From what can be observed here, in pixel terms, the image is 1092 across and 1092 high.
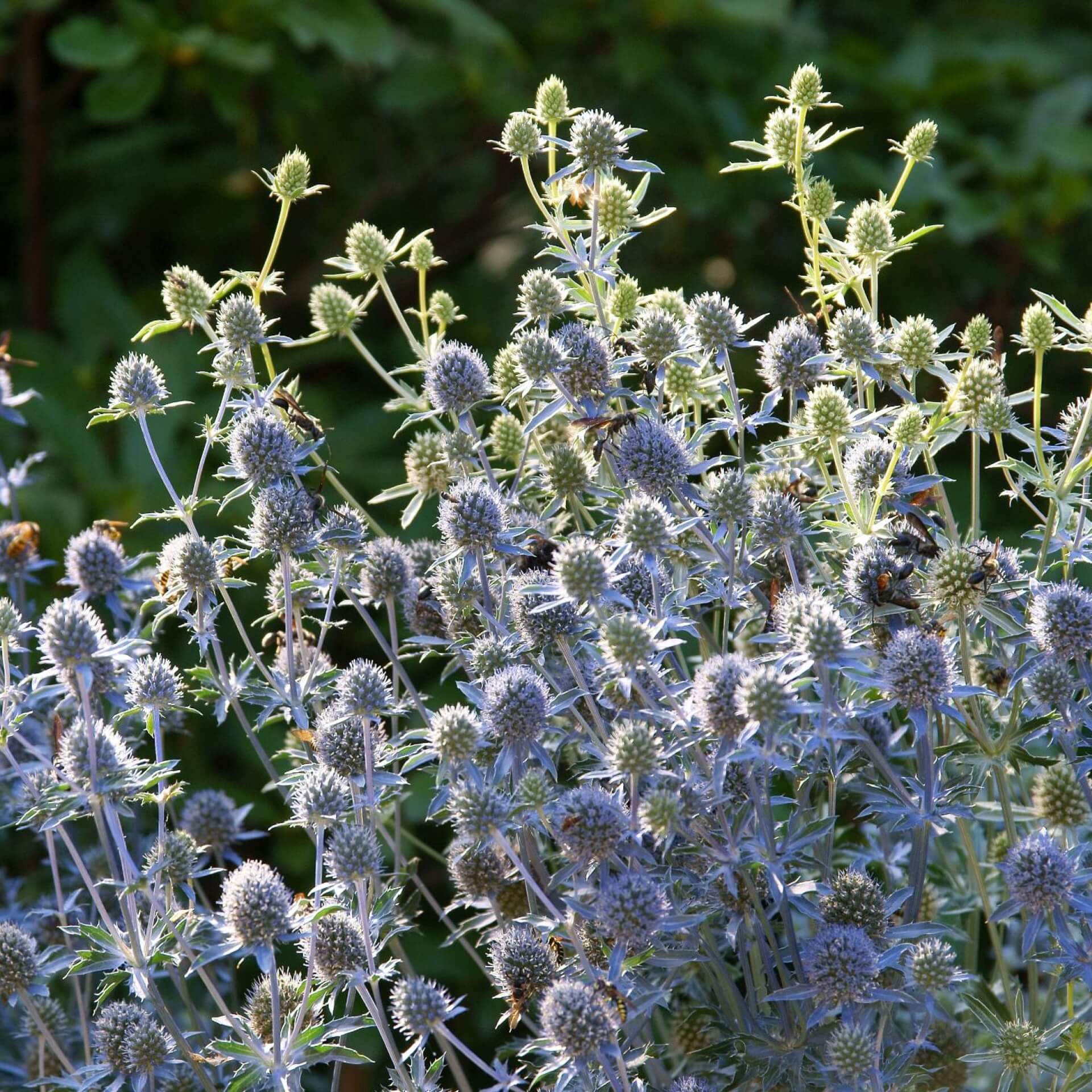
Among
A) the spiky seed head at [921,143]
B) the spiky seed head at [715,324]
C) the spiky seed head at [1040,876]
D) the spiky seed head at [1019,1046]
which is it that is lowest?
the spiky seed head at [1019,1046]

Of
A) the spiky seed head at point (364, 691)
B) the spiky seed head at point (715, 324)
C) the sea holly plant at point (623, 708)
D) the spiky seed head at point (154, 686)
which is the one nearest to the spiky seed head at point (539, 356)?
the sea holly plant at point (623, 708)

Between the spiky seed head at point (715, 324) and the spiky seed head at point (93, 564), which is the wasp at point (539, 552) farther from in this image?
the spiky seed head at point (93, 564)

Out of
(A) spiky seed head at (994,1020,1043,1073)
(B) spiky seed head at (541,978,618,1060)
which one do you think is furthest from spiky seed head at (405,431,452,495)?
(A) spiky seed head at (994,1020,1043,1073)

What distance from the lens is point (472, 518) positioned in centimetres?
89

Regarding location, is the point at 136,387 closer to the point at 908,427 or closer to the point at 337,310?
the point at 337,310

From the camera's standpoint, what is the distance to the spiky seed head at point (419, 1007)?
0.83 m

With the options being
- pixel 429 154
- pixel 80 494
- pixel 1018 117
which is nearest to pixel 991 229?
pixel 1018 117

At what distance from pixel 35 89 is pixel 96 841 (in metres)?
1.72

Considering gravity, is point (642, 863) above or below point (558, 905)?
above

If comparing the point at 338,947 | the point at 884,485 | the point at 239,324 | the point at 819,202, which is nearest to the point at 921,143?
the point at 819,202

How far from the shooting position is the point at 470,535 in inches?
35.2

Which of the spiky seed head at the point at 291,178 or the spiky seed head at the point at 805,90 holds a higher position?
the spiky seed head at the point at 805,90

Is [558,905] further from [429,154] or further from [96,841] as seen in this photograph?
[429,154]

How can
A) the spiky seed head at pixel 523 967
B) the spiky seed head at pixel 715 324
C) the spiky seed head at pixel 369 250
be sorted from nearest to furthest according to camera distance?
1. the spiky seed head at pixel 523 967
2. the spiky seed head at pixel 715 324
3. the spiky seed head at pixel 369 250
